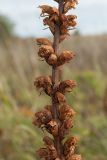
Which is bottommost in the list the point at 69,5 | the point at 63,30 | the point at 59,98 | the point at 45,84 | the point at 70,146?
the point at 70,146

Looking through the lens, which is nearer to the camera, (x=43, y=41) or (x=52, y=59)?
(x=52, y=59)

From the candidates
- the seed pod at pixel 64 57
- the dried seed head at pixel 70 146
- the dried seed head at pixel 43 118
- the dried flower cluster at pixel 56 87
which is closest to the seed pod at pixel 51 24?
the dried flower cluster at pixel 56 87

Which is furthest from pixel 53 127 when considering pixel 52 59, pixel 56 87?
pixel 52 59

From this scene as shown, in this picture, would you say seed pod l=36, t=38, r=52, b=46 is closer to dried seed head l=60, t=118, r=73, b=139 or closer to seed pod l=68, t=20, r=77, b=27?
seed pod l=68, t=20, r=77, b=27

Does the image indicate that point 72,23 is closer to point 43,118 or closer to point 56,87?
point 56,87

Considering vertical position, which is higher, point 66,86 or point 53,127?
point 66,86

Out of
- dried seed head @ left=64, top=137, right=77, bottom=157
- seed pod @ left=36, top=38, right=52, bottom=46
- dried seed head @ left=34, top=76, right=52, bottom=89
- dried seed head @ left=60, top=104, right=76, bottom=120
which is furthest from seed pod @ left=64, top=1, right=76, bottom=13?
dried seed head @ left=64, top=137, right=77, bottom=157

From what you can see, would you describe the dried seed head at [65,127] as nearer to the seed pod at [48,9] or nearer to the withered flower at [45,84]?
the withered flower at [45,84]
